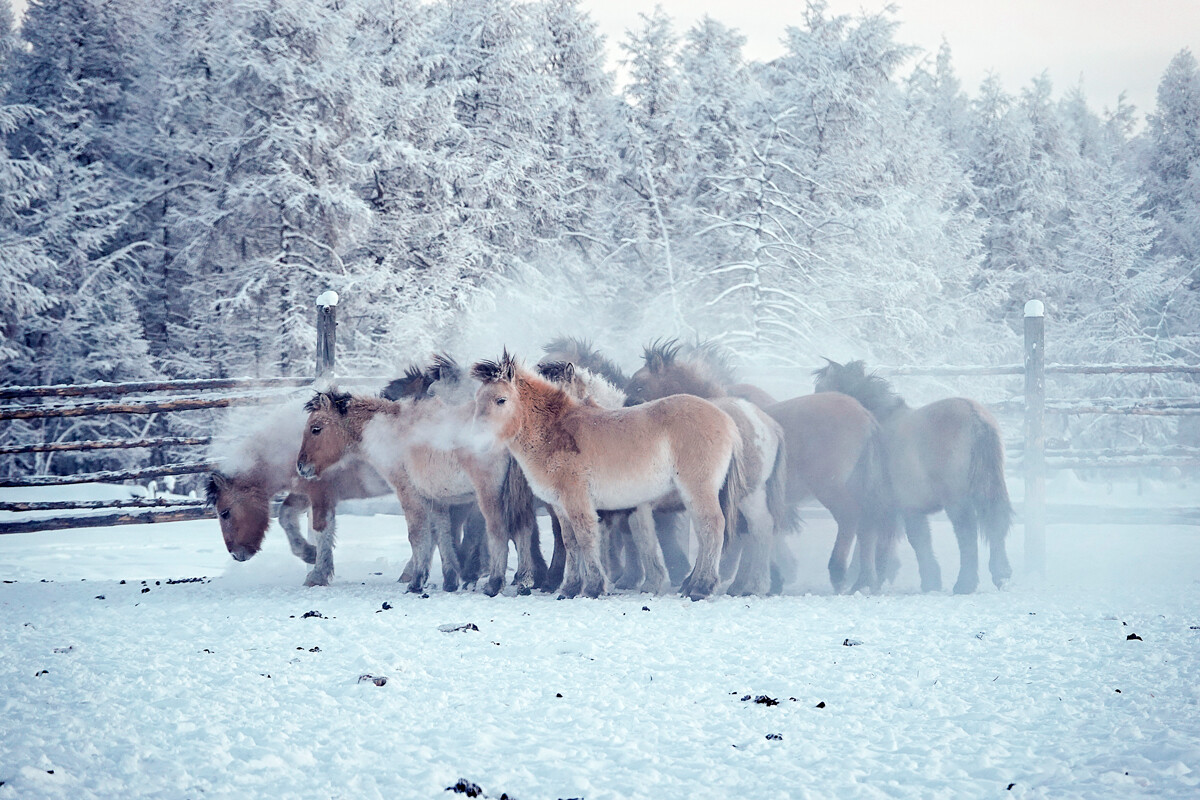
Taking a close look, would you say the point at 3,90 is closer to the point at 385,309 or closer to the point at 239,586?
the point at 385,309

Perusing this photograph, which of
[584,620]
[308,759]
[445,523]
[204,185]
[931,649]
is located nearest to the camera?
[308,759]

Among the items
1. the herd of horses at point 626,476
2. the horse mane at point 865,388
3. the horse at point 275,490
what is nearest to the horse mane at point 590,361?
the herd of horses at point 626,476

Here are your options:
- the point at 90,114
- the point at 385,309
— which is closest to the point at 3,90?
the point at 90,114

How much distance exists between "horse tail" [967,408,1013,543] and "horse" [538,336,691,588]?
216cm

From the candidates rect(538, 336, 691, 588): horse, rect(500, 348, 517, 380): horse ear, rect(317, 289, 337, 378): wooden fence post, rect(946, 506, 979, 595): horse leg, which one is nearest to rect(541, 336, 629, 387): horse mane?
rect(538, 336, 691, 588): horse

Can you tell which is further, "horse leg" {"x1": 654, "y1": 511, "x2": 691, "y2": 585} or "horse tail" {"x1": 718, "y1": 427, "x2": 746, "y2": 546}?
"horse leg" {"x1": 654, "y1": 511, "x2": 691, "y2": 585}

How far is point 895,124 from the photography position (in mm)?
19016

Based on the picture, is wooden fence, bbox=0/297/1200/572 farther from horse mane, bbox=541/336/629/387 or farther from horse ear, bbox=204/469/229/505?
horse mane, bbox=541/336/629/387

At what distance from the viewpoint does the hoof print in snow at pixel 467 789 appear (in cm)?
236

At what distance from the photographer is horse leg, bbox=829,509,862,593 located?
21.1 ft

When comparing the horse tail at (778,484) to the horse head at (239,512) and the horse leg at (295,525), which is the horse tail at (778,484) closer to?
the horse leg at (295,525)

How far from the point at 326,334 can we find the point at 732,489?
16.6 feet

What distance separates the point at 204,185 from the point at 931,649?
Answer: 17900mm

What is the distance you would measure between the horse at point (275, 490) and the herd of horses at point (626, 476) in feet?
0.05
